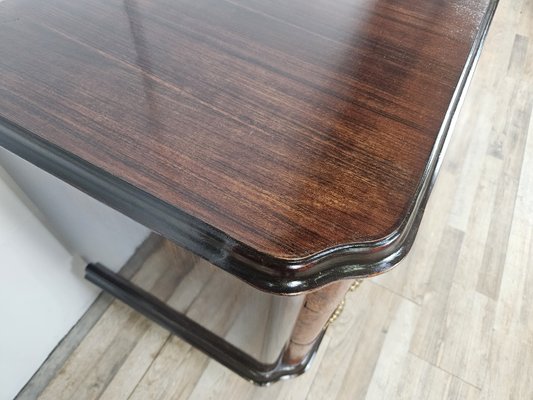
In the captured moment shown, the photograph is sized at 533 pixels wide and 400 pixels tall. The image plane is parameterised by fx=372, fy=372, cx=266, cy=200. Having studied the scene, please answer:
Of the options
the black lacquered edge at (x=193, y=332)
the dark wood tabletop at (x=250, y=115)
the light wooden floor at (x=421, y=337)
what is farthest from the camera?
the light wooden floor at (x=421, y=337)

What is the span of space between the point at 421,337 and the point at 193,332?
49cm

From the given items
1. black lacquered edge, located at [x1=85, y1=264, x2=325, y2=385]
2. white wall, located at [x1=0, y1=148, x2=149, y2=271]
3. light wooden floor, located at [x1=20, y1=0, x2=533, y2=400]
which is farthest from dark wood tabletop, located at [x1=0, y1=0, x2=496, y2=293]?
light wooden floor, located at [x1=20, y1=0, x2=533, y2=400]

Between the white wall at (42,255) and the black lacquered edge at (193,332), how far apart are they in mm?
50

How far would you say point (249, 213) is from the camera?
0.94 ft

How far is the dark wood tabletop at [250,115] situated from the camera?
11.3 inches

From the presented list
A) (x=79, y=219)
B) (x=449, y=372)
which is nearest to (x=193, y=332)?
(x=79, y=219)

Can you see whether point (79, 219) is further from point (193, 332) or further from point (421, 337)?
point (421, 337)

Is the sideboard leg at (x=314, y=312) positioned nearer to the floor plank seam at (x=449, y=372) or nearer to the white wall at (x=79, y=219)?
the white wall at (x=79, y=219)

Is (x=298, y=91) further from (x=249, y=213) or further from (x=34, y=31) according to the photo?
(x=34, y=31)

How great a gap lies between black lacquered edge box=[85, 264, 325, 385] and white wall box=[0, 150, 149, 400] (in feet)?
0.16

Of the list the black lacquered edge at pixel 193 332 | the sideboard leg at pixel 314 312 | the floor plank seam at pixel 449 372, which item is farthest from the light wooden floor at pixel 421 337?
the sideboard leg at pixel 314 312

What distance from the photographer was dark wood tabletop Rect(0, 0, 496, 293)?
0.29m

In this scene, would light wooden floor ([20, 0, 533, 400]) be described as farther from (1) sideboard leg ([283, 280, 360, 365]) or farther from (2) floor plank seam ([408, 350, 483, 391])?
(1) sideboard leg ([283, 280, 360, 365])

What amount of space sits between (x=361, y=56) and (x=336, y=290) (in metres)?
0.25
